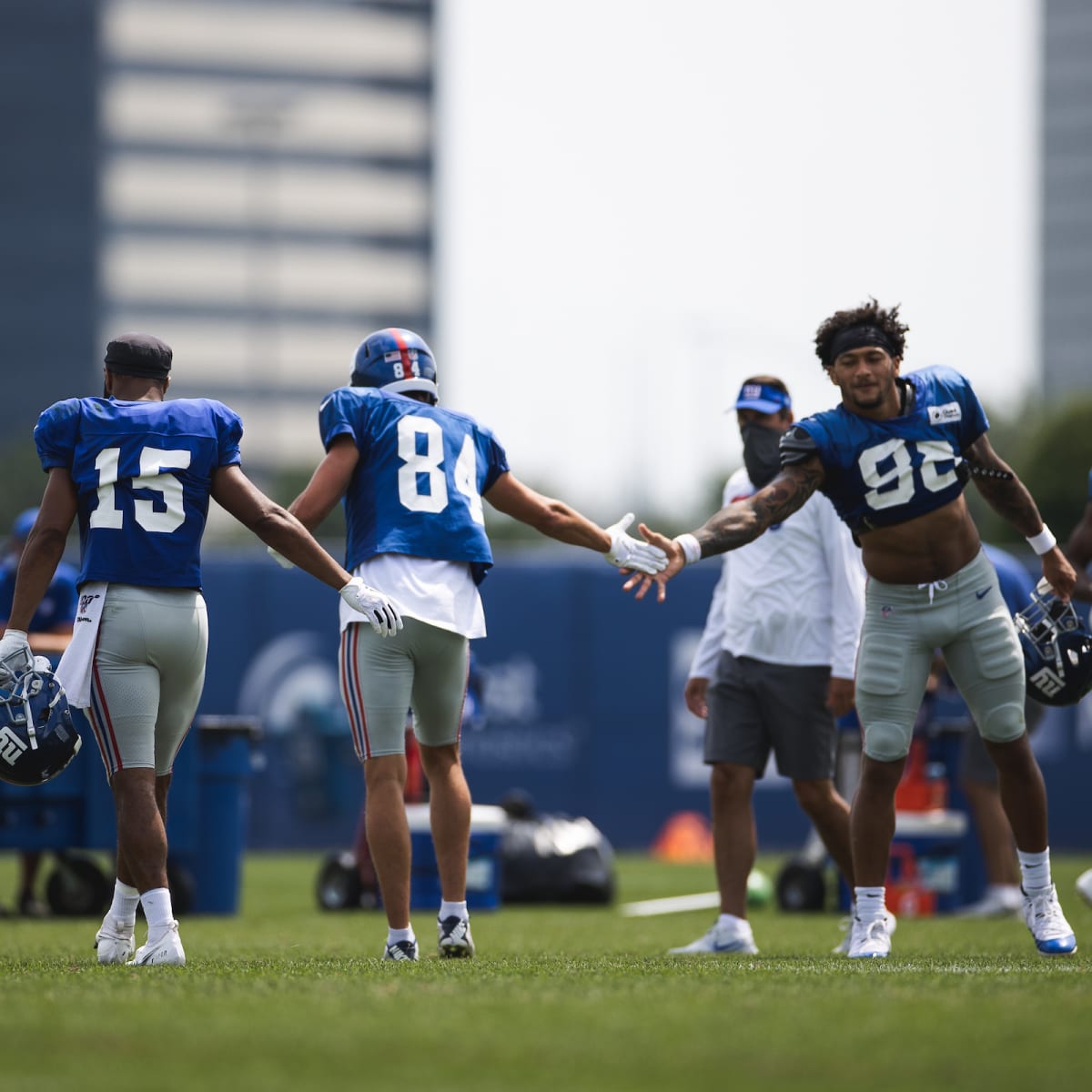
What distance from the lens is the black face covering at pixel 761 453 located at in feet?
26.8

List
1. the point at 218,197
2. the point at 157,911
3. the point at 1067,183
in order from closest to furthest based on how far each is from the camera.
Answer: the point at 157,911, the point at 218,197, the point at 1067,183

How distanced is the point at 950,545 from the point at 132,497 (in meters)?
2.85

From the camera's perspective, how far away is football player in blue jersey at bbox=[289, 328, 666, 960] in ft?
22.2

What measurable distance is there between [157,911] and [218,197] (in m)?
113

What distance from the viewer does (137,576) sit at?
253 inches

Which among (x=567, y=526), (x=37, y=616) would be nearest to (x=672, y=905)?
(x=37, y=616)

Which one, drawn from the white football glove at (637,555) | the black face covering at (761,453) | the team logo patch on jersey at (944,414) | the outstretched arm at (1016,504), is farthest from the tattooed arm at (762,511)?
the black face covering at (761,453)

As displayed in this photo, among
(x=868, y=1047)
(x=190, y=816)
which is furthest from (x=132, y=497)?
(x=190, y=816)

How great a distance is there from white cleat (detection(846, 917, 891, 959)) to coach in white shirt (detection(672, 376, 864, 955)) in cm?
94

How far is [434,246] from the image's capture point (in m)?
119

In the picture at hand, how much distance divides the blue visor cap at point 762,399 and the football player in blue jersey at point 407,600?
1.59 meters

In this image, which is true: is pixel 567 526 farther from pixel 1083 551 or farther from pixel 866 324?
pixel 1083 551

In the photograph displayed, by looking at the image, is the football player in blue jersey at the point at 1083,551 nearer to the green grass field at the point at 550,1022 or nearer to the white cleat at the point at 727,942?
the green grass field at the point at 550,1022

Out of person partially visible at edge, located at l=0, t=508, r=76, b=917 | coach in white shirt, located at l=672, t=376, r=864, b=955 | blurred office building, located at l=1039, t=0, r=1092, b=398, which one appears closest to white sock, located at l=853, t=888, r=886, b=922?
coach in white shirt, located at l=672, t=376, r=864, b=955
